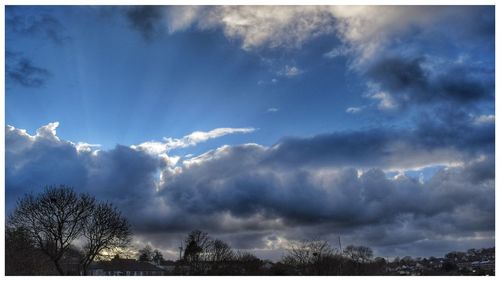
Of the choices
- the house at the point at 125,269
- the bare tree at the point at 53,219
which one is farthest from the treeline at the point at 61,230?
the house at the point at 125,269

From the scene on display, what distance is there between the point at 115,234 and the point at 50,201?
7936 mm

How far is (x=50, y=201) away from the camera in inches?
2235

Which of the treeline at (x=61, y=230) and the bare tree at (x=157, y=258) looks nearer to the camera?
the treeline at (x=61, y=230)

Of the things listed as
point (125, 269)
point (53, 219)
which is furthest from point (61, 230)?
point (125, 269)

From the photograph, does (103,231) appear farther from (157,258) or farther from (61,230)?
(157,258)

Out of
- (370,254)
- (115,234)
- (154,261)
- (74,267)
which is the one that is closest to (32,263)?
(115,234)

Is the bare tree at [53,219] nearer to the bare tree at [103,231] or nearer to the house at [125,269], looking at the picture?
the bare tree at [103,231]

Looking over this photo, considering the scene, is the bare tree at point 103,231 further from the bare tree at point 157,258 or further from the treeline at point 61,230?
the bare tree at point 157,258

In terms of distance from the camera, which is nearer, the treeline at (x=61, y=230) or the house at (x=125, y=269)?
the treeline at (x=61, y=230)

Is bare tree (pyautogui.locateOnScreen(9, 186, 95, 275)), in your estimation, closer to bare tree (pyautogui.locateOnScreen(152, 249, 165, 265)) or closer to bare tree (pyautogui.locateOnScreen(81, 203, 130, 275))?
bare tree (pyautogui.locateOnScreen(81, 203, 130, 275))

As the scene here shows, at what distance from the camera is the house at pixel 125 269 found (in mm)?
97537

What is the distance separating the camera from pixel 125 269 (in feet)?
347

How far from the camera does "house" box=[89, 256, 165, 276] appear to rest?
9754cm
